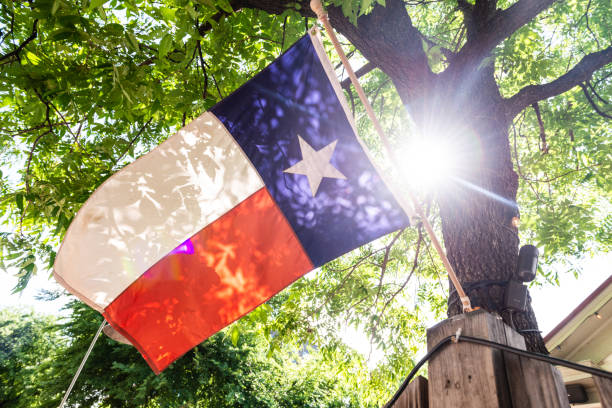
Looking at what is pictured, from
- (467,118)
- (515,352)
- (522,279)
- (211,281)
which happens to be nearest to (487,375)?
(515,352)

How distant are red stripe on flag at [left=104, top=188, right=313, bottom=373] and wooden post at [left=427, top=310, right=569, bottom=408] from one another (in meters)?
1.14

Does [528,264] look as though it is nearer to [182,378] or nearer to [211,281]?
[211,281]

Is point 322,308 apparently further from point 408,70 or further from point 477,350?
point 477,350

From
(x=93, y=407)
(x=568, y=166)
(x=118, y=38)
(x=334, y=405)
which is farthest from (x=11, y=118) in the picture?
(x=334, y=405)

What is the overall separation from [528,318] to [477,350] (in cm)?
102

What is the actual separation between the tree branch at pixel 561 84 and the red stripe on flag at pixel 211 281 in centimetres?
215

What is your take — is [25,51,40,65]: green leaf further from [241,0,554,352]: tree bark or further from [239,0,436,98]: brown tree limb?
[239,0,436,98]: brown tree limb

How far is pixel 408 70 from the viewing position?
9.02ft

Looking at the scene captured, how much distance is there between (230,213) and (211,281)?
489 mm

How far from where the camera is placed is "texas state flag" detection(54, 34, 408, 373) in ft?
7.11

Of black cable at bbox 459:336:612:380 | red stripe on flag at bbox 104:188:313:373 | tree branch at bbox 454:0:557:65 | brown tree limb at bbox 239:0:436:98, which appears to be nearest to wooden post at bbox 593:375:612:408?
black cable at bbox 459:336:612:380

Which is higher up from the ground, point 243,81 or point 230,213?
point 243,81

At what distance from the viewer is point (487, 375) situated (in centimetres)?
114

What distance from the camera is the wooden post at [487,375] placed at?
3.66 feet
